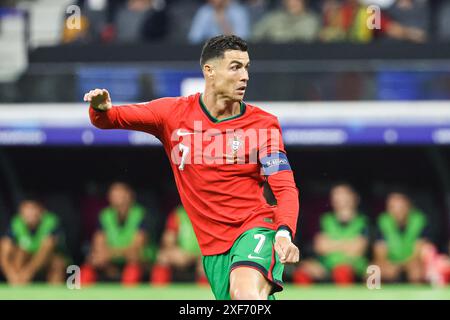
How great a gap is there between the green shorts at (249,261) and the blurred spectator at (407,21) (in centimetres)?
893

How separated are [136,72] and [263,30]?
6.66 feet

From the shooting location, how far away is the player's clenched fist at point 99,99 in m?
7.41

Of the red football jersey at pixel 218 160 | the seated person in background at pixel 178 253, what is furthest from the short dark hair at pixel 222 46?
the seated person in background at pixel 178 253

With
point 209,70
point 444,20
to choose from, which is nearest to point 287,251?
point 209,70

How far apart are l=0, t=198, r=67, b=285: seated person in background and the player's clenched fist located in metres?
8.60

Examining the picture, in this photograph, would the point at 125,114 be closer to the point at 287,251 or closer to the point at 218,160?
the point at 218,160

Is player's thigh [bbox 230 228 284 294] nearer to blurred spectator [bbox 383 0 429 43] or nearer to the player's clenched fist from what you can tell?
the player's clenched fist

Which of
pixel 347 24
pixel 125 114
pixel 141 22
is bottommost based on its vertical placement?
pixel 125 114

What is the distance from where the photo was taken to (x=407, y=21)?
644 inches

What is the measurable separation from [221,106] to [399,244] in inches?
327

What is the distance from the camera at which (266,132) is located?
7594 millimetres
